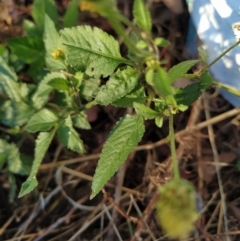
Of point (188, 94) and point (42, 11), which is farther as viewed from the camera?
point (42, 11)

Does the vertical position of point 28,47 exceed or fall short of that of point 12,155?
it exceeds it

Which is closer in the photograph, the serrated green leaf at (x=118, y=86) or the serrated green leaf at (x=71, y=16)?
the serrated green leaf at (x=118, y=86)

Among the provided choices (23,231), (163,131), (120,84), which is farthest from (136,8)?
(23,231)

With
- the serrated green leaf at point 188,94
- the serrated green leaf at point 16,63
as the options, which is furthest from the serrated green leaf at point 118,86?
the serrated green leaf at point 16,63

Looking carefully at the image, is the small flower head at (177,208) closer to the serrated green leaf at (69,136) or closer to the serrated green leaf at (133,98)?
the serrated green leaf at (133,98)

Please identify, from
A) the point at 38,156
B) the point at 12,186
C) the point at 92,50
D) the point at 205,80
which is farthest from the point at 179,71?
the point at 12,186

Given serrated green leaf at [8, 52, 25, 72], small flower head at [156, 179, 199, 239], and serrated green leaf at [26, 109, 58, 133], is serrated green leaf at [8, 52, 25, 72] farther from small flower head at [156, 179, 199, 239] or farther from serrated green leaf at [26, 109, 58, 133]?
small flower head at [156, 179, 199, 239]

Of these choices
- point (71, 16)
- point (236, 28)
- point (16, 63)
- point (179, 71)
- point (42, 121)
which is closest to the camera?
point (179, 71)

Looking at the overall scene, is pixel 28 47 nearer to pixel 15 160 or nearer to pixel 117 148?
pixel 15 160
